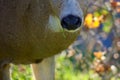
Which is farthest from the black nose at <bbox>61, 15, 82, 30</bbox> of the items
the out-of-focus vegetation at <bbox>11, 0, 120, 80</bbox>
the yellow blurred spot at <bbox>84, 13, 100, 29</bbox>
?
the yellow blurred spot at <bbox>84, 13, 100, 29</bbox>

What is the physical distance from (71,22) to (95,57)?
2270mm

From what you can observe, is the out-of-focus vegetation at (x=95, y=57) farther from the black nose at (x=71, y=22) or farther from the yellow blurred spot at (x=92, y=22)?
the black nose at (x=71, y=22)

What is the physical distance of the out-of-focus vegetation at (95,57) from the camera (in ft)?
18.6

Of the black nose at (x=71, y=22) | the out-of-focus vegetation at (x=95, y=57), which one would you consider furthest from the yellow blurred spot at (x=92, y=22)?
the black nose at (x=71, y=22)

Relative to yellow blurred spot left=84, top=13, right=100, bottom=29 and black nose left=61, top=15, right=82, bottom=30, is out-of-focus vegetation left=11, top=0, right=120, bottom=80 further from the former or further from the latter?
black nose left=61, top=15, right=82, bottom=30

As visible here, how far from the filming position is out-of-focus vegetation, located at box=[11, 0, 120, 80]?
5.68 meters

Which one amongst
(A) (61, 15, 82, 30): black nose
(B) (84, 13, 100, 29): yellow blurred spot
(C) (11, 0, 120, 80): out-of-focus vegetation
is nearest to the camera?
(A) (61, 15, 82, 30): black nose

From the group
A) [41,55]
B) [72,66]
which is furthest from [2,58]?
[72,66]

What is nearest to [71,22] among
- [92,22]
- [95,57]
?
[92,22]

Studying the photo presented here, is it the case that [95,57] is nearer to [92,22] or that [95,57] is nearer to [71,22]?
[92,22]

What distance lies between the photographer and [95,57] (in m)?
6.01

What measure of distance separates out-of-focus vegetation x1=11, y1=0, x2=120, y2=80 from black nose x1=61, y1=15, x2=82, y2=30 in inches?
60.0

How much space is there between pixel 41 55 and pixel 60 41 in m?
0.22

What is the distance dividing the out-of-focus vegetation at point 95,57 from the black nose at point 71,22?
5.00 ft
